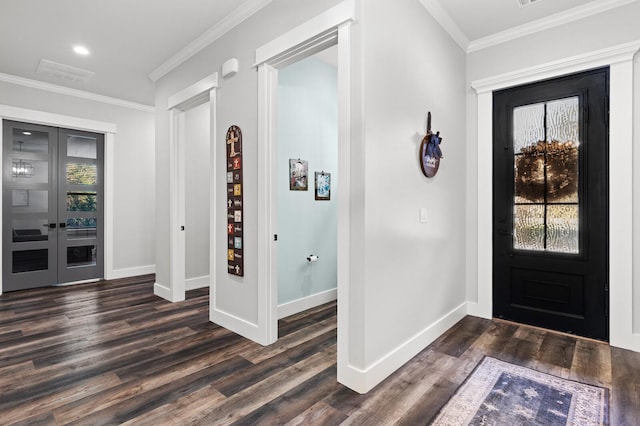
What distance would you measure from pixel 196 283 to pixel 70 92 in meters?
3.40

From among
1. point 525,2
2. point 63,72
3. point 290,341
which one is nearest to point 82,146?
point 63,72

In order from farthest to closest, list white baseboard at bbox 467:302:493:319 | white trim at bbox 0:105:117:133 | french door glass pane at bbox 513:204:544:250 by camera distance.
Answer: white trim at bbox 0:105:117:133 → white baseboard at bbox 467:302:493:319 → french door glass pane at bbox 513:204:544:250

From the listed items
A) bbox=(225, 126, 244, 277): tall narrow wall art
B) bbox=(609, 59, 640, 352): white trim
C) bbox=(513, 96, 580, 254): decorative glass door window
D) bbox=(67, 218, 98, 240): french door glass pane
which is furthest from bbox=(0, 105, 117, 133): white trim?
bbox=(609, 59, 640, 352): white trim

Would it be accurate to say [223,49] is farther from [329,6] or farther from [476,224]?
[476,224]

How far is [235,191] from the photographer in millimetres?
3049

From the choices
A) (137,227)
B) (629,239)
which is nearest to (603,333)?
(629,239)

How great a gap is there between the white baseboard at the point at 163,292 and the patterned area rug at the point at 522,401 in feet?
11.1

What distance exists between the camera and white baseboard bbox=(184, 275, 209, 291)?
464 centimetres

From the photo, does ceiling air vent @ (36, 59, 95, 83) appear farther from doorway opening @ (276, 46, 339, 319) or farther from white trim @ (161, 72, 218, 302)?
doorway opening @ (276, 46, 339, 319)

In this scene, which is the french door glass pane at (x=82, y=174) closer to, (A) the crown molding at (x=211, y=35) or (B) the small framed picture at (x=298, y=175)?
(A) the crown molding at (x=211, y=35)

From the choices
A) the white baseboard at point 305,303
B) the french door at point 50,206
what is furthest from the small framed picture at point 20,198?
the white baseboard at point 305,303

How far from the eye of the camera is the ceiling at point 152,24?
112 inches

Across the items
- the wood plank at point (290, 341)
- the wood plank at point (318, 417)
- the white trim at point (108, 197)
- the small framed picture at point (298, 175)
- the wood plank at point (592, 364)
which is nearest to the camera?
the wood plank at point (318, 417)

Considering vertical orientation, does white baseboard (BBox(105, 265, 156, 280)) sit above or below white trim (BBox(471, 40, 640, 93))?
below
